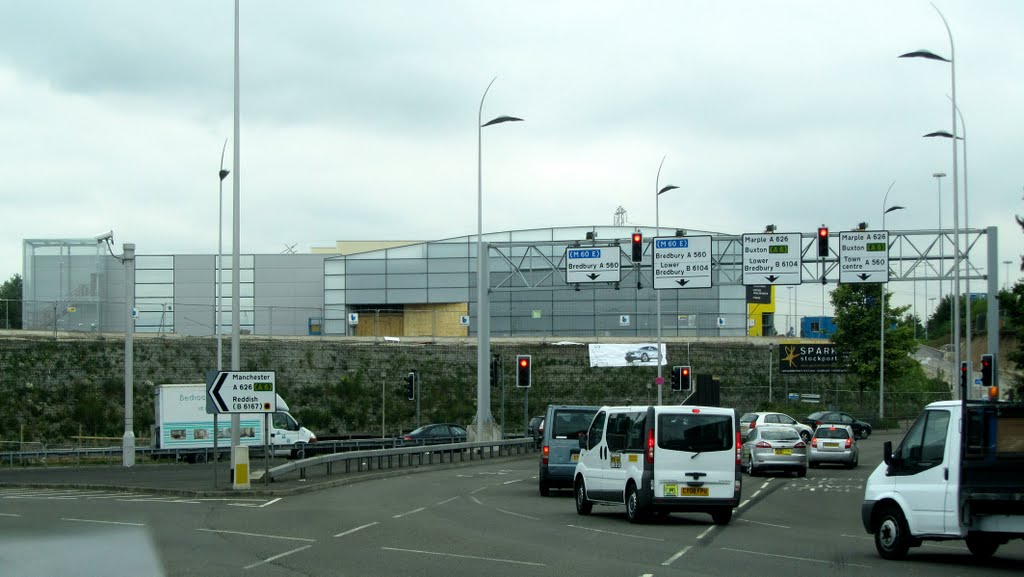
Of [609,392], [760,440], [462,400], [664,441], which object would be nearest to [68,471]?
[760,440]

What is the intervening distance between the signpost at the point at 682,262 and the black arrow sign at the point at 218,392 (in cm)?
1959

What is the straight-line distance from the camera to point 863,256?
40.1m

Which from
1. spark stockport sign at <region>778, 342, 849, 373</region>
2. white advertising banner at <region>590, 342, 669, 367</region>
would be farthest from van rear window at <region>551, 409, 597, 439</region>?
spark stockport sign at <region>778, 342, 849, 373</region>

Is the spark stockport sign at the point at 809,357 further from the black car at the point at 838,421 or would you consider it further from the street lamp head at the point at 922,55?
the street lamp head at the point at 922,55

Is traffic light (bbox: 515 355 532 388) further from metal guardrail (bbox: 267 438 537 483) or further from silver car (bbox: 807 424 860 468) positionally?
silver car (bbox: 807 424 860 468)

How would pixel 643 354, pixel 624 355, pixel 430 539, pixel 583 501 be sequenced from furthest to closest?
pixel 624 355 → pixel 643 354 → pixel 583 501 → pixel 430 539

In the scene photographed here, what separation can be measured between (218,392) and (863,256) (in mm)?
23646

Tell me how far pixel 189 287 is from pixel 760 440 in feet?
168

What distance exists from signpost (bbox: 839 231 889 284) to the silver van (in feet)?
55.4

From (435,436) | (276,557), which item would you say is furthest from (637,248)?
(276,557)

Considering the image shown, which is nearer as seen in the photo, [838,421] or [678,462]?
[678,462]

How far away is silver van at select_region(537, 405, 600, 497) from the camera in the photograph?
26391 millimetres

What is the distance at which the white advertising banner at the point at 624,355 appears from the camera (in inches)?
2761

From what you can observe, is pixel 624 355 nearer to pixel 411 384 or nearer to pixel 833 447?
pixel 411 384
